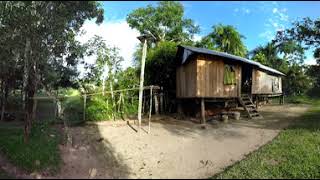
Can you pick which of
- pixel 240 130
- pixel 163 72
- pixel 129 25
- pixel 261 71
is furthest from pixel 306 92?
pixel 240 130

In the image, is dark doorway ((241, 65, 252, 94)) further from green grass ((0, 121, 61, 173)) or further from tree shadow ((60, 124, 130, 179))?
green grass ((0, 121, 61, 173))

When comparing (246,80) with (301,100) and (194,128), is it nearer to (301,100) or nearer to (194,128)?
(194,128)

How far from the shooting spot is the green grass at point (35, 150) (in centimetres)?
1007

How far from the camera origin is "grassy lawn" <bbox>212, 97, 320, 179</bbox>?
33.8ft

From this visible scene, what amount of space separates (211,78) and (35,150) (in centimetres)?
1088

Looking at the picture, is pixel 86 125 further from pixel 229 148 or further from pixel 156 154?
pixel 229 148

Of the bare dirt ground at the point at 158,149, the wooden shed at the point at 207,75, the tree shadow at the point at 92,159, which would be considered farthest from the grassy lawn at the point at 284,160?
the wooden shed at the point at 207,75

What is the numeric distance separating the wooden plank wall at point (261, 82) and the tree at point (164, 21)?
1192 cm

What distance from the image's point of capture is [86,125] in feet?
53.1

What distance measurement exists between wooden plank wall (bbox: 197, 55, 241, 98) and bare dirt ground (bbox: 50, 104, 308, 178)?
6.29ft

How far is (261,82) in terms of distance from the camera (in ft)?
92.2

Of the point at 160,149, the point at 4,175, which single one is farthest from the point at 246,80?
the point at 4,175

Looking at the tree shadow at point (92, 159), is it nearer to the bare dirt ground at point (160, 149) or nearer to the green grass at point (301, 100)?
the bare dirt ground at point (160, 149)

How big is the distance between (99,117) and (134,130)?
2.65 metres
